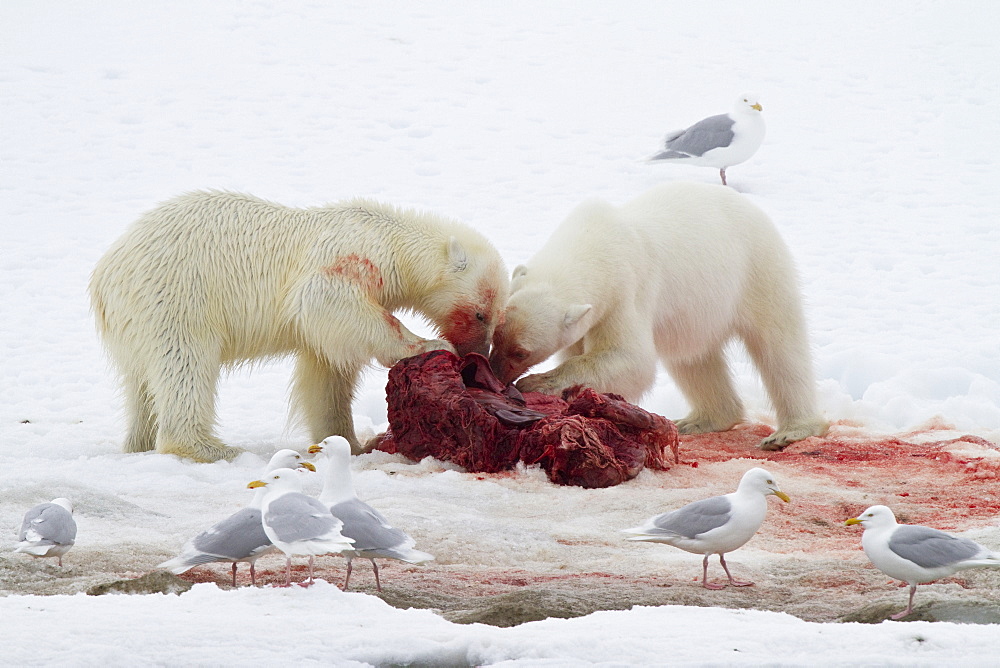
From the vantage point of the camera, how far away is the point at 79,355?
29.7 feet

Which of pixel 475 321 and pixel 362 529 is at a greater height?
pixel 475 321

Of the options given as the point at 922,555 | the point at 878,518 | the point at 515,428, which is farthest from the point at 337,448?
the point at 515,428

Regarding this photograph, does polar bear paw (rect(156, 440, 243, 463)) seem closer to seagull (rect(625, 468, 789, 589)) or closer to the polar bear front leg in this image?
the polar bear front leg

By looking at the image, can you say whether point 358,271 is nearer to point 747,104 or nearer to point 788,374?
point 788,374

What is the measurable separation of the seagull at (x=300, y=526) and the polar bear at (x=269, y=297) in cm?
288

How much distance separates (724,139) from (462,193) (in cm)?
282

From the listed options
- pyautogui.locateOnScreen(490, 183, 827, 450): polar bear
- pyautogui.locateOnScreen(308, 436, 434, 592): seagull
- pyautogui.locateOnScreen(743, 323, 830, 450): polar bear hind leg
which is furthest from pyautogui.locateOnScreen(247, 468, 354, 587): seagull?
pyautogui.locateOnScreen(743, 323, 830, 450): polar bear hind leg

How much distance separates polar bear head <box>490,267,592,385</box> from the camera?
6.59m

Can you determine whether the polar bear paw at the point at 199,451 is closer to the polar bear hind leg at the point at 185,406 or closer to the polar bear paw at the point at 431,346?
the polar bear hind leg at the point at 185,406

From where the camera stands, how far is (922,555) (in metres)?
3.36

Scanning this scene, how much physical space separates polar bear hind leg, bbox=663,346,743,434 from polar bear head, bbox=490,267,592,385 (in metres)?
1.46

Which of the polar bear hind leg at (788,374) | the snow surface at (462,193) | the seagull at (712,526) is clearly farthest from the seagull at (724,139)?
the seagull at (712,526)

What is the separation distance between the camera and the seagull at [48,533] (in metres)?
3.69

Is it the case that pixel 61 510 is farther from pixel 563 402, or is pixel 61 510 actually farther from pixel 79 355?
pixel 79 355
